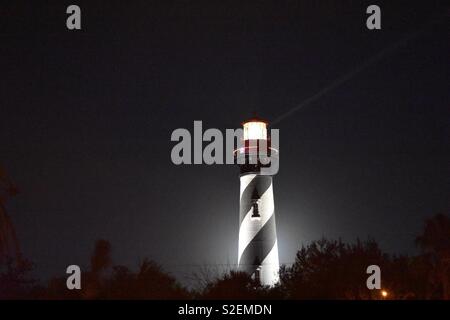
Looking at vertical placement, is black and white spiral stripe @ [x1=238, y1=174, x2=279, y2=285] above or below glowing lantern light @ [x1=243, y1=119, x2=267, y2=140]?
below

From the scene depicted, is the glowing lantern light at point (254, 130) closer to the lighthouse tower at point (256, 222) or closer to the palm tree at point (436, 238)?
the lighthouse tower at point (256, 222)

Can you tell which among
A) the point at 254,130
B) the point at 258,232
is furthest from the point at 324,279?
the point at 254,130

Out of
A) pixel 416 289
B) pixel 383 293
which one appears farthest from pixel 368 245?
pixel 383 293

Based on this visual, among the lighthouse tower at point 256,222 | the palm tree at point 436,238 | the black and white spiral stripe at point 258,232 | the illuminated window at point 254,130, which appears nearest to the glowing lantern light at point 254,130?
the illuminated window at point 254,130

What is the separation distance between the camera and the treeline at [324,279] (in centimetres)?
3472

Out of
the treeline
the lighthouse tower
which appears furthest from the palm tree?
the lighthouse tower

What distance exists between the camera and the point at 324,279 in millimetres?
Result: 35969

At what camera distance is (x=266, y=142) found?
44.8 m

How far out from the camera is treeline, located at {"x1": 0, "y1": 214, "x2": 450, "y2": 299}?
3472 centimetres

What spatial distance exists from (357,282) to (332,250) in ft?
20.7

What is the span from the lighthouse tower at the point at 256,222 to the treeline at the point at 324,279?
1204mm

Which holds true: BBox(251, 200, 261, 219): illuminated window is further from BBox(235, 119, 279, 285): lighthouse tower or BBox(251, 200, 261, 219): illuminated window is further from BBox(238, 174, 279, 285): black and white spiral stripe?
BBox(238, 174, 279, 285): black and white spiral stripe

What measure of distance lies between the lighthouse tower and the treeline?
120 cm
